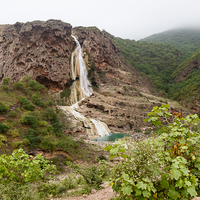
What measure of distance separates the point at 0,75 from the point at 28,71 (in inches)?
492

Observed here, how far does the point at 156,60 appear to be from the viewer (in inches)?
3265

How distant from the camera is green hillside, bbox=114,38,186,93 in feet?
241

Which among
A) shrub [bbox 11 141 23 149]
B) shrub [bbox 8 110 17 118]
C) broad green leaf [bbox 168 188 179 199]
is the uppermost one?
broad green leaf [bbox 168 188 179 199]

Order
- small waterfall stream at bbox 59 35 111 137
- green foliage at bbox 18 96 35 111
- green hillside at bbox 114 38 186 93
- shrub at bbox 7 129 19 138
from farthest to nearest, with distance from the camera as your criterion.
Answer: green hillside at bbox 114 38 186 93 → small waterfall stream at bbox 59 35 111 137 → green foliage at bbox 18 96 35 111 → shrub at bbox 7 129 19 138

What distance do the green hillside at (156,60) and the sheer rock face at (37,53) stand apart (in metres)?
43.0

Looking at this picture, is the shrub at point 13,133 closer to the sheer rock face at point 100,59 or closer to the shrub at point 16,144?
the shrub at point 16,144

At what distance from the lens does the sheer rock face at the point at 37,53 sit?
44562 millimetres

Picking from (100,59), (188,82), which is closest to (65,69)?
(100,59)

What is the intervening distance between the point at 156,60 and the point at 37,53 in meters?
66.1

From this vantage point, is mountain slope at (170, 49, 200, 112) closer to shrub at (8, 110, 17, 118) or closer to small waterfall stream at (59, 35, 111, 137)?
small waterfall stream at (59, 35, 111, 137)

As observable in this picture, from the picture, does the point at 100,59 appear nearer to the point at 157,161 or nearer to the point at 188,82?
the point at 188,82

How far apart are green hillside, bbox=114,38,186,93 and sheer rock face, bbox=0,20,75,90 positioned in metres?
43.0

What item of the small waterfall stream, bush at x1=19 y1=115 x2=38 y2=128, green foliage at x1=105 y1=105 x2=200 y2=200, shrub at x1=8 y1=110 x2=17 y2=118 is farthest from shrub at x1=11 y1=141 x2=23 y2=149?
the small waterfall stream

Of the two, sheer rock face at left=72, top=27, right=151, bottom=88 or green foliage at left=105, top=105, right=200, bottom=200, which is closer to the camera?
green foliage at left=105, top=105, right=200, bottom=200
